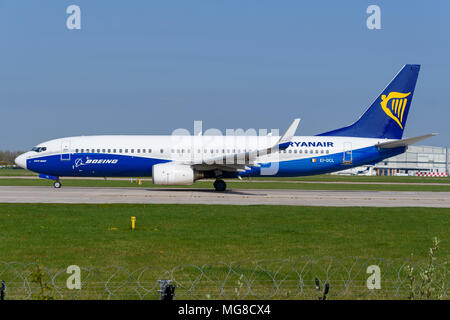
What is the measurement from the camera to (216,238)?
16.9 m

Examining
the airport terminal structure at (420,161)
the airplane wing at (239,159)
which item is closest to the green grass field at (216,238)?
the airplane wing at (239,159)

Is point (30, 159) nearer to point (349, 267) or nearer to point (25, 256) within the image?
point (25, 256)

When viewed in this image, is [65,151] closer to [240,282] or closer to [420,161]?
[240,282]

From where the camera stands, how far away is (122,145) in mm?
40656

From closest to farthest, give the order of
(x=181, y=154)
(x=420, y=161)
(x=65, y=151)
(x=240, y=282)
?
(x=240, y=282) < (x=65, y=151) < (x=181, y=154) < (x=420, y=161)

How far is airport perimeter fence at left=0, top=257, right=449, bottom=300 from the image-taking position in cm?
916

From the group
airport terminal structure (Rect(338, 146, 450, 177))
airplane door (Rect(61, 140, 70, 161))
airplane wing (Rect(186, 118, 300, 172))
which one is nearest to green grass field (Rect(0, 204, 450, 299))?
airplane wing (Rect(186, 118, 300, 172))

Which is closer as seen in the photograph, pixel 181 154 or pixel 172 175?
pixel 172 175

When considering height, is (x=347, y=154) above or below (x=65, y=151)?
below

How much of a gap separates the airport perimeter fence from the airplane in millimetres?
26073

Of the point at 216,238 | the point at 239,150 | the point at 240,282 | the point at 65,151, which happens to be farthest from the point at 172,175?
the point at 240,282

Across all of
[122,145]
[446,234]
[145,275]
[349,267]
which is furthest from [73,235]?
[122,145]

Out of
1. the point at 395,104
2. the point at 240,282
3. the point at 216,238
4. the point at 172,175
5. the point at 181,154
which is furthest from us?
the point at 395,104

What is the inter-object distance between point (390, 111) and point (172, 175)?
20.0m
